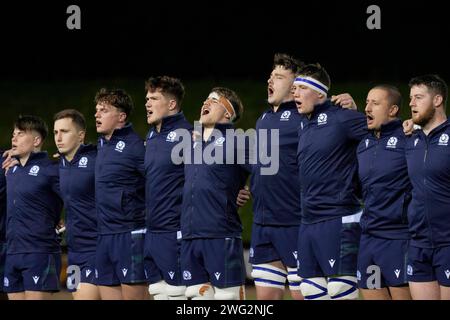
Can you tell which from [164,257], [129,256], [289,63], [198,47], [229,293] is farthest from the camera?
[198,47]

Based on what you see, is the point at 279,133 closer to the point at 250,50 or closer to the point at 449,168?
the point at 449,168

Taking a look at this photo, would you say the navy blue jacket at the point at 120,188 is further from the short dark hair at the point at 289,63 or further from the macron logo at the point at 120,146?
the short dark hair at the point at 289,63

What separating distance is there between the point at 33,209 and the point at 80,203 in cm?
54

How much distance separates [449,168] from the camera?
26.7 ft

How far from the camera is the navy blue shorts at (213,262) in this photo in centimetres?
896

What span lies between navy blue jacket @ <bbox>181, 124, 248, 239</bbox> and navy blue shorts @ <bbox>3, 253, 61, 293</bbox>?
185cm

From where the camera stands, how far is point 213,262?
898cm

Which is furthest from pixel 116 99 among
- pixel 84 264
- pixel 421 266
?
pixel 421 266

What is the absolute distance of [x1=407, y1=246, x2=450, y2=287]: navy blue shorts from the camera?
8098mm

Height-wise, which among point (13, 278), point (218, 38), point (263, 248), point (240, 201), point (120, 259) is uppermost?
point (218, 38)

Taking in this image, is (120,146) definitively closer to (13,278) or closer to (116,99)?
(116,99)

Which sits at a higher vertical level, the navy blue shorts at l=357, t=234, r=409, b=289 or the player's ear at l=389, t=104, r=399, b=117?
the player's ear at l=389, t=104, r=399, b=117

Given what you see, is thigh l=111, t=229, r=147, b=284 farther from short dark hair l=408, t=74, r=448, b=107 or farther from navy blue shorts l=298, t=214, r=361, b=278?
short dark hair l=408, t=74, r=448, b=107

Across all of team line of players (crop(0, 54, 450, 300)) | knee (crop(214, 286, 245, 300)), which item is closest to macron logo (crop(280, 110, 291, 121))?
team line of players (crop(0, 54, 450, 300))
